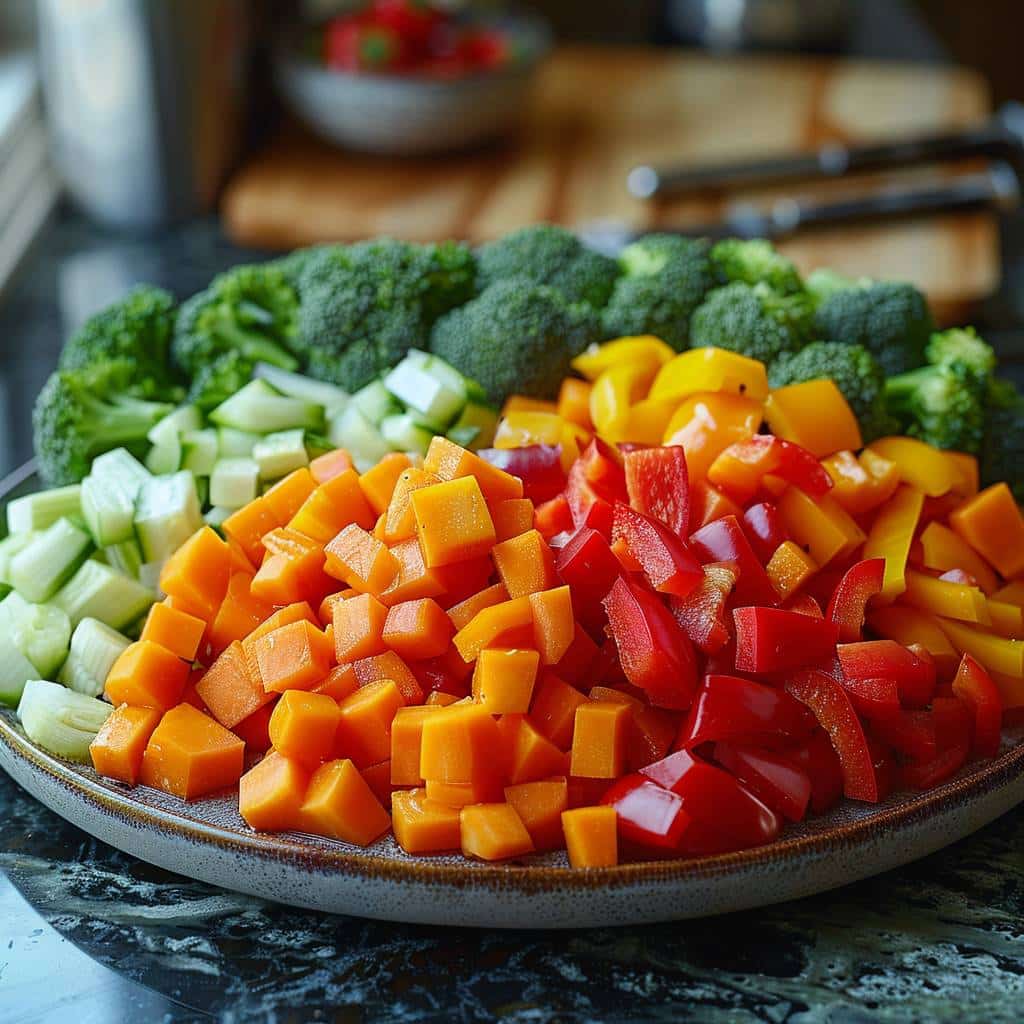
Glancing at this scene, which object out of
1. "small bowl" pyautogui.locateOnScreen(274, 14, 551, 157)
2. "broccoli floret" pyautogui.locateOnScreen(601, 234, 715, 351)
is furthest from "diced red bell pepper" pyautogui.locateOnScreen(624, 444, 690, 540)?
"small bowl" pyautogui.locateOnScreen(274, 14, 551, 157)

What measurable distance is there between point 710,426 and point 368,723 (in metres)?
0.62

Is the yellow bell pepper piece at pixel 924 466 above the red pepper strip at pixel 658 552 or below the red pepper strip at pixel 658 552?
below

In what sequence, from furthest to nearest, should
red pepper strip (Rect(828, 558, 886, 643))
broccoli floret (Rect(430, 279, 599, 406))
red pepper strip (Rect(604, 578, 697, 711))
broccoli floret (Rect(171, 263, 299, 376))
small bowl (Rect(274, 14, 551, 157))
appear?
small bowl (Rect(274, 14, 551, 157))
broccoli floret (Rect(171, 263, 299, 376))
broccoli floret (Rect(430, 279, 599, 406))
red pepper strip (Rect(828, 558, 886, 643))
red pepper strip (Rect(604, 578, 697, 711))

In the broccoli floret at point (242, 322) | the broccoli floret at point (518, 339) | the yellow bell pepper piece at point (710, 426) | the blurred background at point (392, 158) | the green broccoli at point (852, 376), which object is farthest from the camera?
the blurred background at point (392, 158)

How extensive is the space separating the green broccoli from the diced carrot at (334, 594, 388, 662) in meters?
0.79

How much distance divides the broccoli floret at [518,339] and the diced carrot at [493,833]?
0.84 m

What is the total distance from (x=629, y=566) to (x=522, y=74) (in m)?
2.25

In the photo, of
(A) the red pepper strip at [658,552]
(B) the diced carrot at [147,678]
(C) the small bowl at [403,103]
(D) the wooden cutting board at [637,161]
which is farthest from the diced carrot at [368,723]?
(C) the small bowl at [403,103]

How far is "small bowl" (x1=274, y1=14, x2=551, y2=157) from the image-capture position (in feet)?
11.1

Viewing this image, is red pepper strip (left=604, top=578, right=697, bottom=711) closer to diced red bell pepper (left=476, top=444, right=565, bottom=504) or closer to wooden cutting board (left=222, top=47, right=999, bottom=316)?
diced red bell pepper (left=476, top=444, right=565, bottom=504)

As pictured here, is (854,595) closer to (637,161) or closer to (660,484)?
(660,484)

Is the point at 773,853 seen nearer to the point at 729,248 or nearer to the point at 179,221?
the point at 729,248

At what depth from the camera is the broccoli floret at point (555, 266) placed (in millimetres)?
2281

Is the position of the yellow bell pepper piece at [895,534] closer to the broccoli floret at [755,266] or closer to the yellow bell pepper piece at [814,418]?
the yellow bell pepper piece at [814,418]
